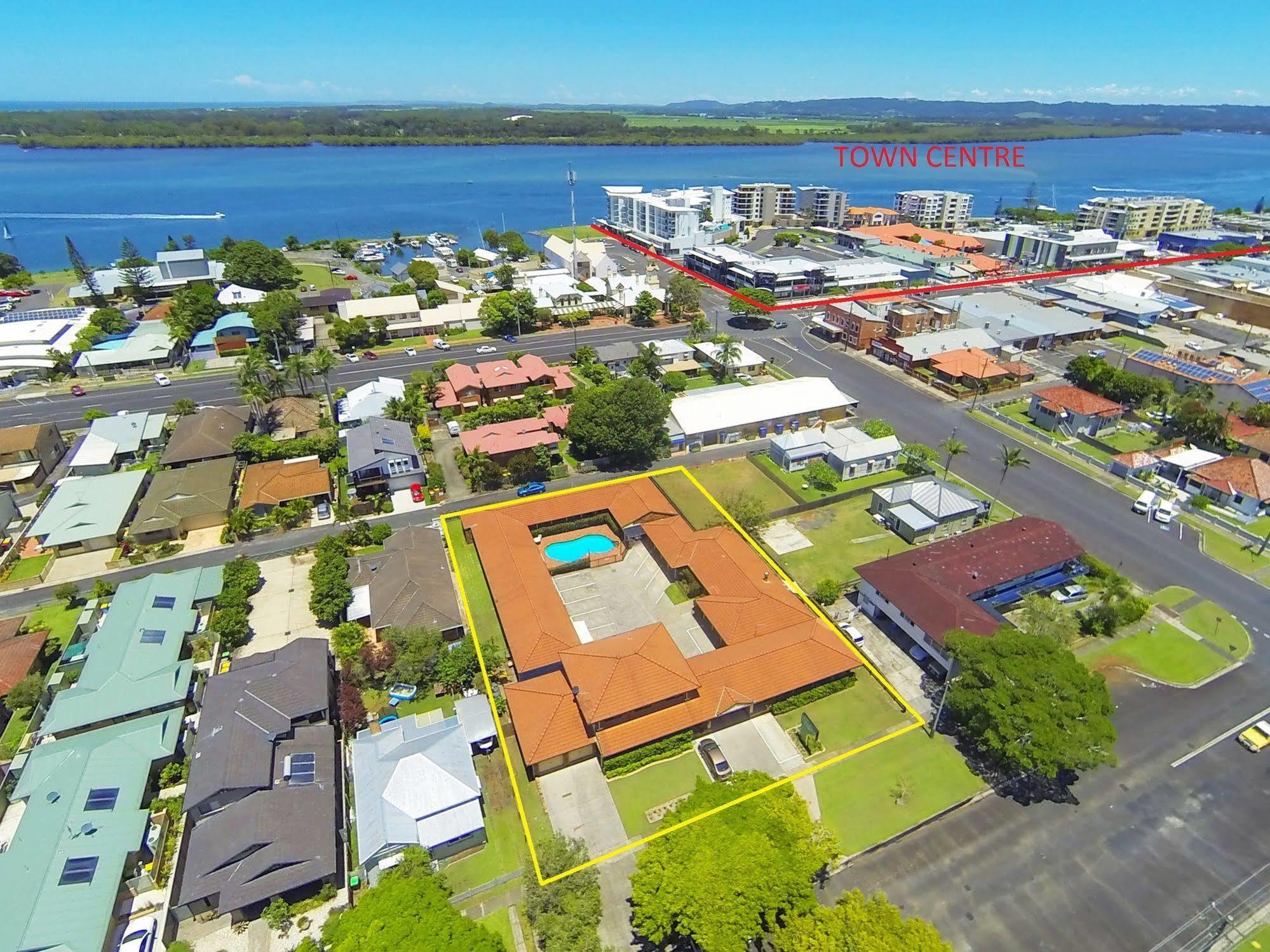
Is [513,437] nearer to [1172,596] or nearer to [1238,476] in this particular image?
[1172,596]

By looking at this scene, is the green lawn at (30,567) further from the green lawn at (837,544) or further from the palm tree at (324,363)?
the green lawn at (837,544)

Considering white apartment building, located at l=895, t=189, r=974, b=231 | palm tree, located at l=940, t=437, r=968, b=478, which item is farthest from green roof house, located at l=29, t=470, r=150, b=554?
white apartment building, located at l=895, t=189, r=974, b=231

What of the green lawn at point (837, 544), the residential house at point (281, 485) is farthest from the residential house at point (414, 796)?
the residential house at point (281, 485)

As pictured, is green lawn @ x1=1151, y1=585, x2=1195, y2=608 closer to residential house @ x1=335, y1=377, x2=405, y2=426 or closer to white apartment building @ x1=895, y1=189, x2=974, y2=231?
residential house @ x1=335, y1=377, x2=405, y2=426

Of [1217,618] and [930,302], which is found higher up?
[930,302]

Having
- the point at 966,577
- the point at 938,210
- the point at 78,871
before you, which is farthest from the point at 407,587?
the point at 938,210

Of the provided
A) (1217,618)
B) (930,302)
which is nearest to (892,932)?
(1217,618)

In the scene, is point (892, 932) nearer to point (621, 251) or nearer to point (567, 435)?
point (567, 435)
